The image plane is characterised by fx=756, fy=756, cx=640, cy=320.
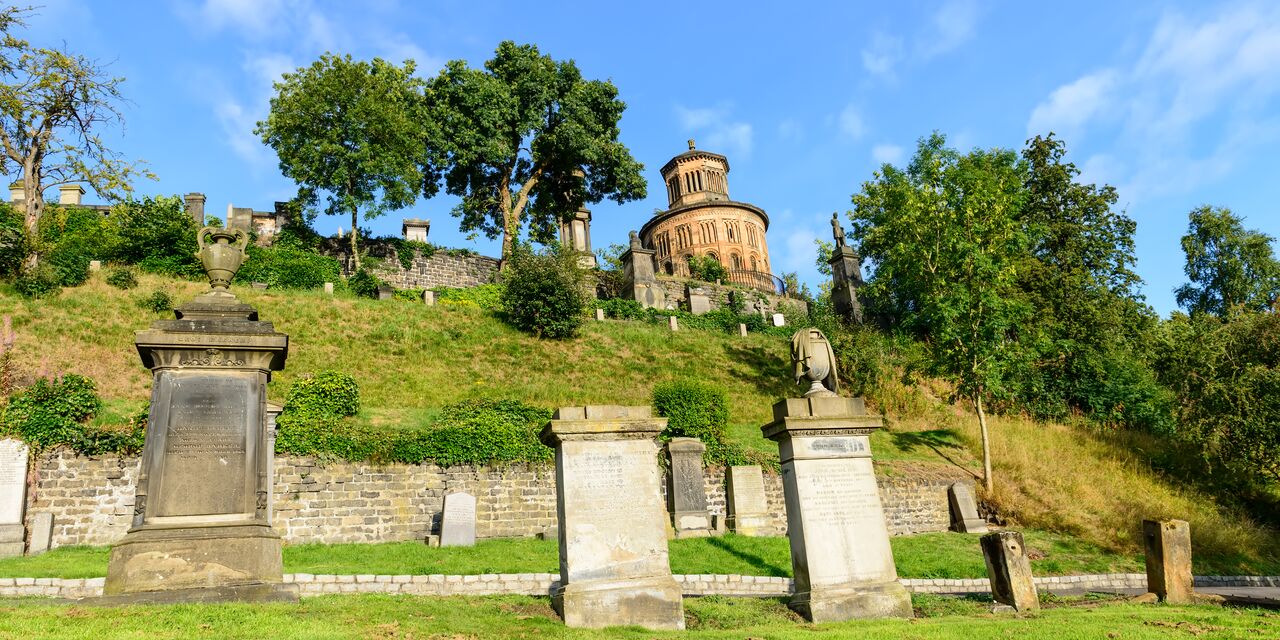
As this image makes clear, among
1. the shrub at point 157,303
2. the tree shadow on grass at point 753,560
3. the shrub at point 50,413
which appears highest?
the shrub at point 157,303

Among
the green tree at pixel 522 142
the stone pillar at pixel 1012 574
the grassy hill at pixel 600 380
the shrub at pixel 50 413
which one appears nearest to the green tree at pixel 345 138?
the green tree at pixel 522 142

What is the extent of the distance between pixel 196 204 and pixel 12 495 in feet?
95.0

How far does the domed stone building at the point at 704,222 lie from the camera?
59469 mm

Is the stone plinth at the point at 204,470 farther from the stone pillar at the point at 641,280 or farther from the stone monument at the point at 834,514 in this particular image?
the stone pillar at the point at 641,280

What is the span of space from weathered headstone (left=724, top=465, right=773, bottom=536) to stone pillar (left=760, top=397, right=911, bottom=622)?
25.7 ft

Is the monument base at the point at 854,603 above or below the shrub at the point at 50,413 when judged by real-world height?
below

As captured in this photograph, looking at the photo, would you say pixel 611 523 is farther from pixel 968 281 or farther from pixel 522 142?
pixel 522 142

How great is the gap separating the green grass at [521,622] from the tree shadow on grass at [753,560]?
3.56 m

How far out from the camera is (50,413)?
15.0m

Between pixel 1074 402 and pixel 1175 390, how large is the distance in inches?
292

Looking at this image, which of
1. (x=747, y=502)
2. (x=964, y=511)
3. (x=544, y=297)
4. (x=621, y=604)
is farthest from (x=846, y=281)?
(x=621, y=604)

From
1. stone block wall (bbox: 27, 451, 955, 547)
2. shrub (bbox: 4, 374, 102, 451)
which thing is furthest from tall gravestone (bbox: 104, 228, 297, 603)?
shrub (bbox: 4, 374, 102, 451)

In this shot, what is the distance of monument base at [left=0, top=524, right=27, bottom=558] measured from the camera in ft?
43.7

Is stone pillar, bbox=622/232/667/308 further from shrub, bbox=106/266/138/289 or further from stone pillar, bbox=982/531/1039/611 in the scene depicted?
stone pillar, bbox=982/531/1039/611
